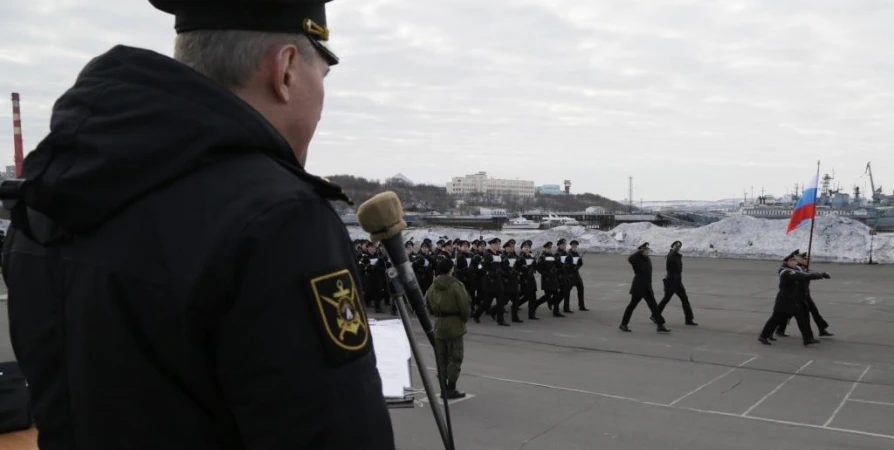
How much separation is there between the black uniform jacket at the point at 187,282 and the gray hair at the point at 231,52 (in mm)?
100

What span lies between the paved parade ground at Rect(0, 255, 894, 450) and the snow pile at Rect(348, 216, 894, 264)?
542 inches

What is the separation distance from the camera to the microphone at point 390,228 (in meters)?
1.93

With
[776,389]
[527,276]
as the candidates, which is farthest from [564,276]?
[776,389]

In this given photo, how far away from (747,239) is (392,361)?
33.0m

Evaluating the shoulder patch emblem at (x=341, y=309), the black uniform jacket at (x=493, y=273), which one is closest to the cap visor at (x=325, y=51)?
the shoulder patch emblem at (x=341, y=309)

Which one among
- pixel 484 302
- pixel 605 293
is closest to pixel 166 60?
pixel 484 302

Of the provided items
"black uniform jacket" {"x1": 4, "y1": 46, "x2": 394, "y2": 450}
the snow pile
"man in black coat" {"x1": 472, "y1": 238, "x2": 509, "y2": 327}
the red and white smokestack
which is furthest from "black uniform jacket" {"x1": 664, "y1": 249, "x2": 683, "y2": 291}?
the red and white smokestack

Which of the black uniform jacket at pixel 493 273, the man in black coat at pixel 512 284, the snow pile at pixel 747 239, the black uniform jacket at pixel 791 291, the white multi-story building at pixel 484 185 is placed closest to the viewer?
the black uniform jacket at pixel 791 291

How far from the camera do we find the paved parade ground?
710 centimetres

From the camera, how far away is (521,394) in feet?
29.0

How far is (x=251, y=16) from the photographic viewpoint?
1.11m

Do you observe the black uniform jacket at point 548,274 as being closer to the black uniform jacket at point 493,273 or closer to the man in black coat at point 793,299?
the black uniform jacket at point 493,273

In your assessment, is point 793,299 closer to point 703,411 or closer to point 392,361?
point 703,411

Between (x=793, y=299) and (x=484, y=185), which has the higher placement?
(x=484, y=185)
